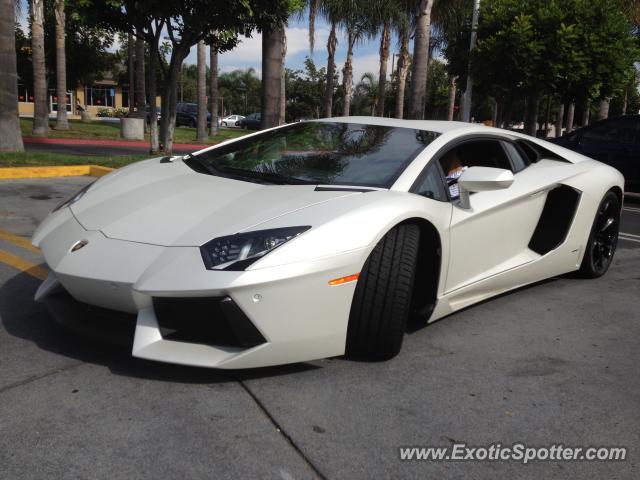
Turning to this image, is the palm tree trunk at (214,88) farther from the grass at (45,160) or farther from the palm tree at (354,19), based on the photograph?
the grass at (45,160)

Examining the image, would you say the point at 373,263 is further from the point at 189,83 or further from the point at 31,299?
the point at 189,83

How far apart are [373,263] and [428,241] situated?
1.78 ft

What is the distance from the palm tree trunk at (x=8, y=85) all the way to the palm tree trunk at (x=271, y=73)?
4144 mm

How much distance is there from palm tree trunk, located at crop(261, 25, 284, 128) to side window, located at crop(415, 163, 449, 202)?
7.55m

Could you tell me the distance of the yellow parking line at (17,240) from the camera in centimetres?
482

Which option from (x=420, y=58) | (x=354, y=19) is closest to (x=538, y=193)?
(x=420, y=58)

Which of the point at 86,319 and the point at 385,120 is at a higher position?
the point at 385,120

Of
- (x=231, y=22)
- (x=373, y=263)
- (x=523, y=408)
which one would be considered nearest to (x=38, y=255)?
(x=373, y=263)

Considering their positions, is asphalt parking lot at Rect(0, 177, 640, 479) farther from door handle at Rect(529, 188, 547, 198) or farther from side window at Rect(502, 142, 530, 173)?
side window at Rect(502, 142, 530, 173)

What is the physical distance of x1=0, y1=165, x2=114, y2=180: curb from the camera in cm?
887

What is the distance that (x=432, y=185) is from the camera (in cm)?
323

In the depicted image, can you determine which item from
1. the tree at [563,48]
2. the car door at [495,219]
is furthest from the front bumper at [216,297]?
the tree at [563,48]

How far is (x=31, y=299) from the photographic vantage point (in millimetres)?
3631

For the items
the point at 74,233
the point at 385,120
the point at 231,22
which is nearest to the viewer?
the point at 74,233
